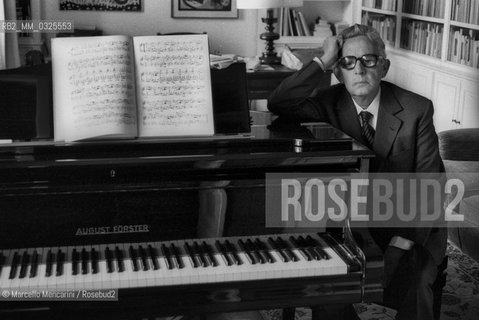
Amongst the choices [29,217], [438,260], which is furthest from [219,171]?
[438,260]

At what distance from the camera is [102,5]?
6.38 m

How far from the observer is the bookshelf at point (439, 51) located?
4848 millimetres

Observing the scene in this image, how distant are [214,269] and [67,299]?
386 millimetres

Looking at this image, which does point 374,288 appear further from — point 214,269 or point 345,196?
point 214,269

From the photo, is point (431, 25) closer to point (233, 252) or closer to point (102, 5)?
point (102, 5)

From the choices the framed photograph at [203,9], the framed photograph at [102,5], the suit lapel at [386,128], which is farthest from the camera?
the framed photograph at [203,9]

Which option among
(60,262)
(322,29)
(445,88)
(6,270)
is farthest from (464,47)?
(6,270)

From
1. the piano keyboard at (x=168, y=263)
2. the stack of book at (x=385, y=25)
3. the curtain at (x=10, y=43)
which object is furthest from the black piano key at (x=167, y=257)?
the stack of book at (x=385, y=25)

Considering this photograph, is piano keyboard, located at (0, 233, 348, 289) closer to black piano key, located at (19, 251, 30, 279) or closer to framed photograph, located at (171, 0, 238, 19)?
black piano key, located at (19, 251, 30, 279)

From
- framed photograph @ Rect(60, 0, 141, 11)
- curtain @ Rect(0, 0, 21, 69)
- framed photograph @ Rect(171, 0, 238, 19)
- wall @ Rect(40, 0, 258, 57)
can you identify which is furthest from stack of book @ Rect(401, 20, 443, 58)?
curtain @ Rect(0, 0, 21, 69)

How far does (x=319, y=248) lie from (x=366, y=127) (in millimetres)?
632

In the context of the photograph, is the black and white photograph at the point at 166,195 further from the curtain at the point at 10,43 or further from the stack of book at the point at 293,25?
the stack of book at the point at 293,25

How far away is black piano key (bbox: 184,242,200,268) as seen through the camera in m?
1.90

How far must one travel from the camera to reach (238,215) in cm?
198
